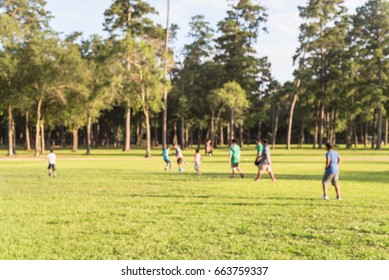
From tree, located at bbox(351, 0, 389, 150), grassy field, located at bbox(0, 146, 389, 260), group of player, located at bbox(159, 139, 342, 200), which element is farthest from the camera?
tree, located at bbox(351, 0, 389, 150)

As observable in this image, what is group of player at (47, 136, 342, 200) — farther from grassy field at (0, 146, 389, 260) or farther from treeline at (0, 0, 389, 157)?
treeline at (0, 0, 389, 157)

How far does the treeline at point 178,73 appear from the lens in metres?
42.0

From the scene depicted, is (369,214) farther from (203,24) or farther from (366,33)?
(203,24)

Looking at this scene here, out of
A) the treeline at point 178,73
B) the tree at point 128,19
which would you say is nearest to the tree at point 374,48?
the treeline at point 178,73

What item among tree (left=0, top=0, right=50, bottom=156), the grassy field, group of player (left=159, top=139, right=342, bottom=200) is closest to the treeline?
tree (left=0, top=0, right=50, bottom=156)

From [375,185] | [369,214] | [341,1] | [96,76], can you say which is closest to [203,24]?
[341,1]

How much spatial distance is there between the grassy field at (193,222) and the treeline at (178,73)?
1054 inches

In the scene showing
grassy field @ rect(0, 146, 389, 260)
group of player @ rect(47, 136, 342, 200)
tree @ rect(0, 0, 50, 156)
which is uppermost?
tree @ rect(0, 0, 50, 156)

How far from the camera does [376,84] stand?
176 feet

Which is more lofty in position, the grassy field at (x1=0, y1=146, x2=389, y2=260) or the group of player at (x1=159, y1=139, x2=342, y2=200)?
the group of player at (x1=159, y1=139, x2=342, y2=200)

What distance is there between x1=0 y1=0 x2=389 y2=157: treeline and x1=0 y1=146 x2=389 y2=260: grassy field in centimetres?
2677

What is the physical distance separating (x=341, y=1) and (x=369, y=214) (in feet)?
189

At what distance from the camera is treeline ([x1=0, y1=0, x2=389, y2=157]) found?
42031 mm

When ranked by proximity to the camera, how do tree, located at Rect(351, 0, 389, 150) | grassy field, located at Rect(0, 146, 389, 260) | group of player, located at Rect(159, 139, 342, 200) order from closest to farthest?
grassy field, located at Rect(0, 146, 389, 260) → group of player, located at Rect(159, 139, 342, 200) → tree, located at Rect(351, 0, 389, 150)
